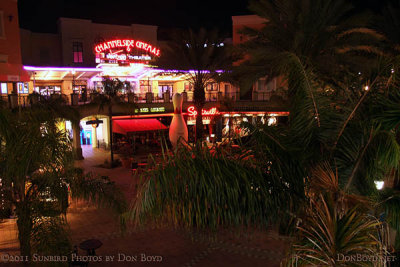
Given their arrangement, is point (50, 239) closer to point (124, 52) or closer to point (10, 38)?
point (10, 38)

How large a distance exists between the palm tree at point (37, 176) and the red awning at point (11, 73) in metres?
12.9

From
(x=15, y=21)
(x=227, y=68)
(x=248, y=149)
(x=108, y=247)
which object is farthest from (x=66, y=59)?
(x=248, y=149)

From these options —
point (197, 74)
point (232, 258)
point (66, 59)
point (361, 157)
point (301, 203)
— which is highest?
point (66, 59)

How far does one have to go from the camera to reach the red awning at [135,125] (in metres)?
21.8

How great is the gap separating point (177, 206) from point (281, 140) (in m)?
2.03

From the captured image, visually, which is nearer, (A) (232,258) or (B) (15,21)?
(A) (232,258)

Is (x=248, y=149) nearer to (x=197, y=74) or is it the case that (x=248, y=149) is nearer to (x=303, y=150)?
(x=303, y=150)

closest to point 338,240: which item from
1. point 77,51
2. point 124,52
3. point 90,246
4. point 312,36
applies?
point 90,246

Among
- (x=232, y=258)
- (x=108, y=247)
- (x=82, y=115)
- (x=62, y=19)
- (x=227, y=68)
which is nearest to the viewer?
(x=232, y=258)

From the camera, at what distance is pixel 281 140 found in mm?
5168

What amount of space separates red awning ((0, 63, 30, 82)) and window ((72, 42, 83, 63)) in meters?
8.19

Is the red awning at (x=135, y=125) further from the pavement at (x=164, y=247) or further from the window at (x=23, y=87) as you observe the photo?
the pavement at (x=164, y=247)

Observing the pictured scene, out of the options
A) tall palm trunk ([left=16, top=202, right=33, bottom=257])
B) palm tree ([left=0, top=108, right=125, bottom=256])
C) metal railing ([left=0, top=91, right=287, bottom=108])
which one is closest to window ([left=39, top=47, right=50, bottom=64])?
metal railing ([left=0, top=91, right=287, bottom=108])

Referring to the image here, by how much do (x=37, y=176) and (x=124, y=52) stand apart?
19934 mm
